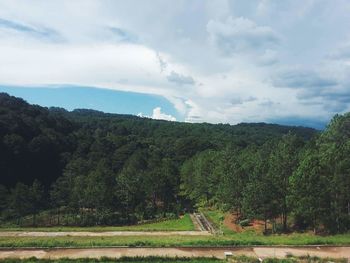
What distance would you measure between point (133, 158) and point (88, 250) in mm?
61402

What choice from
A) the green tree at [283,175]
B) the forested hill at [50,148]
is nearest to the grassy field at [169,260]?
the green tree at [283,175]

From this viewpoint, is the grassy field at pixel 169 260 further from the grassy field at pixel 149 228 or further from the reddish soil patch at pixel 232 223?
the grassy field at pixel 149 228

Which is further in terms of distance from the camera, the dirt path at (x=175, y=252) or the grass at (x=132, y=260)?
the dirt path at (x=175, y=252)

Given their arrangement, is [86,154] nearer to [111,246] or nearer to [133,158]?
[133,158]

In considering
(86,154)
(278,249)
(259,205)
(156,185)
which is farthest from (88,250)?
(86,154)

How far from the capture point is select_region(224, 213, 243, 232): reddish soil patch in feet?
177

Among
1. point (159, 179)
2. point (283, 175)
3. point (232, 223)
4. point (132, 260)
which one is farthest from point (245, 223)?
point (132, 260)

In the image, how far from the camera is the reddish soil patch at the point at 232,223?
54084mm

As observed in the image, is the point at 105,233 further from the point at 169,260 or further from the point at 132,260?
the point at 169,260

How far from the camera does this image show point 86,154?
110562 mm

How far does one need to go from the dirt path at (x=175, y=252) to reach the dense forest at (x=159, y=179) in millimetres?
9087

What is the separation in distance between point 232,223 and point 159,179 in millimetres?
21379

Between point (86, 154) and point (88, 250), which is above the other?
point (86, 154)

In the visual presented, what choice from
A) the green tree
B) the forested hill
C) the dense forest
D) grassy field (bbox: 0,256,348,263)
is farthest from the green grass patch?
the forested hill
